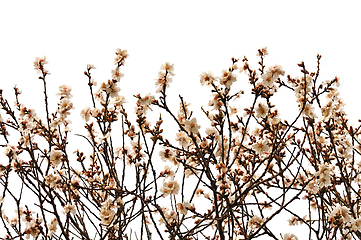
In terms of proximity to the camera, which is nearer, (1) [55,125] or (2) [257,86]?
(2) [257,86]

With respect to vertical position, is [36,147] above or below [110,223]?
above

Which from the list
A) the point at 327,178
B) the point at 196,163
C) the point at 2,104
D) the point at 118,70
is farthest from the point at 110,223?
the point at 327,178

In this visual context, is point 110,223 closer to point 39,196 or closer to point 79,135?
point 39,196

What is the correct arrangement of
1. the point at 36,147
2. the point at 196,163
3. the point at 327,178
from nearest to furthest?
the point at 327,178 < the point at 196,163 < the point at 36,147

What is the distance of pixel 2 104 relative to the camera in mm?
2955

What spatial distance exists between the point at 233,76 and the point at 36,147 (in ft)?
6.82

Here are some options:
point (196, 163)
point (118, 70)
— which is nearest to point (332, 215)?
point (196, 163)

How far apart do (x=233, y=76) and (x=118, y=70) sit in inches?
44.1

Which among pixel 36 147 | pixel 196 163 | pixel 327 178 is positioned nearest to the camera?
pixel 327 178

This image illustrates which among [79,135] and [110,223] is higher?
[79,135]

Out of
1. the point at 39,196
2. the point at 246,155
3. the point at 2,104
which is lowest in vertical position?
the point at 39,196

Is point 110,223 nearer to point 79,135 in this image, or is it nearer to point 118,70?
point 79,135

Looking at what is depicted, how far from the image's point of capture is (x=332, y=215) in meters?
2.65

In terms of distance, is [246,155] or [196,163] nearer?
[196,163]
